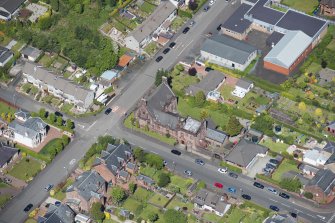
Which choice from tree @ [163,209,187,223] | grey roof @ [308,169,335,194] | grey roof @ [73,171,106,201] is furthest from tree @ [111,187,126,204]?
grey roof @ [308,169,335,194]

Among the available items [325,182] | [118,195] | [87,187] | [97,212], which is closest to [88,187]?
[87,187]

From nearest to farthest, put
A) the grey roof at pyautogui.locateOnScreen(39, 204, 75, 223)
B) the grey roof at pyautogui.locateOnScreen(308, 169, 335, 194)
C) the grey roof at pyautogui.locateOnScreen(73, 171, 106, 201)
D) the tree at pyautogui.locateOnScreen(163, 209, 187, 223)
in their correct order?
the tree at pyautogui.locateOnScreen(163, 209, 187, 223) < the grey roof at pyautogui.locateOnScreen(39, 204, 75, 223) < the grey roof at pyautogui.locateOnScreen(308, 169, 335, 194) < the grey roof at pyautogui.locateOnScreen(73, 171, 106, 201)

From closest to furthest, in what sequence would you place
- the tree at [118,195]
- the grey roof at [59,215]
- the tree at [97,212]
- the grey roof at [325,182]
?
the grey roof at [59,215], the tree at [97,212], the grey roof at [325,182], the tree at [118,195]

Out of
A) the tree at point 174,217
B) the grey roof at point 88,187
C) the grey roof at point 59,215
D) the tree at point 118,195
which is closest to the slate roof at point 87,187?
the grey roof at point 88,187

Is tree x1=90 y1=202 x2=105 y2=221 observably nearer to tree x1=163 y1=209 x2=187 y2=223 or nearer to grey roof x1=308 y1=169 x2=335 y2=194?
tree x1=163 y1=209 x2=187 y2=223

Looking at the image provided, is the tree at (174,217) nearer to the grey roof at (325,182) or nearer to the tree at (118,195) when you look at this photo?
the tree at (118,195)
